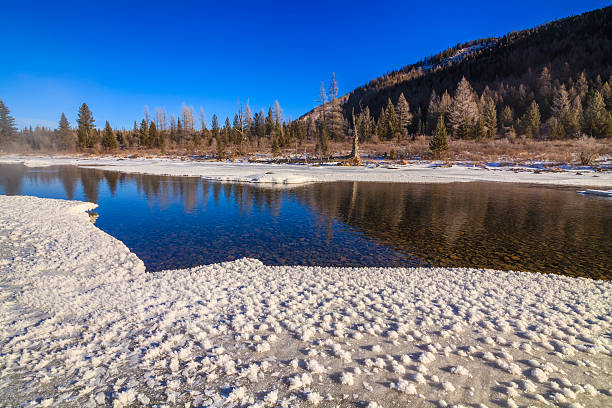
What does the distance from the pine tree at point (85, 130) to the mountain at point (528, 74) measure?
62889 millimetres

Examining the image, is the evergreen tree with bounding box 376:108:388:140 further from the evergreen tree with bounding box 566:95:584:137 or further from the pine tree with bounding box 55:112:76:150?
the pine tree with bounding box 55:112:76:150

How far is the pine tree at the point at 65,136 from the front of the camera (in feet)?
277

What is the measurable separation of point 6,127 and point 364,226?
123 metres

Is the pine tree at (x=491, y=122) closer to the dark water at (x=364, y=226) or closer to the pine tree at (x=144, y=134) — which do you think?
the dark water at (x=364, y=226)

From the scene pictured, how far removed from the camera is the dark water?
8.87 meters

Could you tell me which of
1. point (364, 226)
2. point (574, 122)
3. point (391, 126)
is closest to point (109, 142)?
point (391, 126)

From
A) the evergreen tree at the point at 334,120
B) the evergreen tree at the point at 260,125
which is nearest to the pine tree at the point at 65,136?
the evergreen tree at the point at 260,125

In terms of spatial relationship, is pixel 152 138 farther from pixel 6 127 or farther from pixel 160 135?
pixel 6 127

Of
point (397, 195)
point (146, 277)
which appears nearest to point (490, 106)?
point (397, 195)

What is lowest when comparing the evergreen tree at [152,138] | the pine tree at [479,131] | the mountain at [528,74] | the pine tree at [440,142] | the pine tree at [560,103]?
the pine tree at [440,142]

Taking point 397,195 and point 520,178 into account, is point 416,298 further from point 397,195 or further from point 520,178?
point 520,178

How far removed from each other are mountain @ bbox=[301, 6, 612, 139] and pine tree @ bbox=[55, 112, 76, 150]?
3020 inches

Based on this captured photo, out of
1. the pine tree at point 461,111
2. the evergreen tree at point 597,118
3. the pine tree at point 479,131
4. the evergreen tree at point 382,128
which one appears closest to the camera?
the evergreen tree at point 597,118

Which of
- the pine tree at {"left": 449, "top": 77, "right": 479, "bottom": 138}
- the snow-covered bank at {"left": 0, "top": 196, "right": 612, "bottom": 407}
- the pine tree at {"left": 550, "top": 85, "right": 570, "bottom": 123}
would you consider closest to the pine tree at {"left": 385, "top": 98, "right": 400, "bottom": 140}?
the pine tree at {"left": 449, "top": 77, "right": 479, "bottom": 138}
